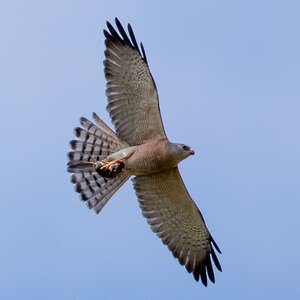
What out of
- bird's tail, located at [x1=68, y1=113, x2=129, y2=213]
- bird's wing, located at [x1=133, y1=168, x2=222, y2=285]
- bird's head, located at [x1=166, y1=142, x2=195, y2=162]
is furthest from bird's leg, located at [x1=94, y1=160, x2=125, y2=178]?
bird's head, located at [x1=166, y1=142, x2=195, y2=162]

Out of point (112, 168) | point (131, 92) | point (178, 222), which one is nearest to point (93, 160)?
point (112, 168)

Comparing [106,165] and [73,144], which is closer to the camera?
[106,165]

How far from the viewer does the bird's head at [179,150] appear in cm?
1404

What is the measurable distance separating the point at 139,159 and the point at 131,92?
1.14 meters

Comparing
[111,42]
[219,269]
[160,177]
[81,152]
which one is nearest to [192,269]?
[219,269]

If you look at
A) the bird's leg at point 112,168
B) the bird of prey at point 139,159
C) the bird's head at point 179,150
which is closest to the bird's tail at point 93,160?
the bird of prey at point 139,159

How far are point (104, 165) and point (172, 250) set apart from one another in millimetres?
2024

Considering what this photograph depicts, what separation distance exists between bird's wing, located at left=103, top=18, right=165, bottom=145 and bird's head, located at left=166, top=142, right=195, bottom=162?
39cm

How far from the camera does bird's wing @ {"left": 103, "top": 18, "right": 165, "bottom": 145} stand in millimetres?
14172

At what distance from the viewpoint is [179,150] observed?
553 inches

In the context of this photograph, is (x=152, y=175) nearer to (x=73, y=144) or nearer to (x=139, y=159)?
(x=139, y=159)

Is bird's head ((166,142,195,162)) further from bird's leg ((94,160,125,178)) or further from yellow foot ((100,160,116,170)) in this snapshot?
yellow foot ((100,160,116,170))

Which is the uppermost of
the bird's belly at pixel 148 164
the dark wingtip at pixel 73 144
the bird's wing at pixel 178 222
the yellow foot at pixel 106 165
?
the dark wingtip at pixel 73 144

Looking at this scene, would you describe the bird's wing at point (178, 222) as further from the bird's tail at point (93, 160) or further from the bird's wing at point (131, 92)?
the bird's wing at point (131, 92)
